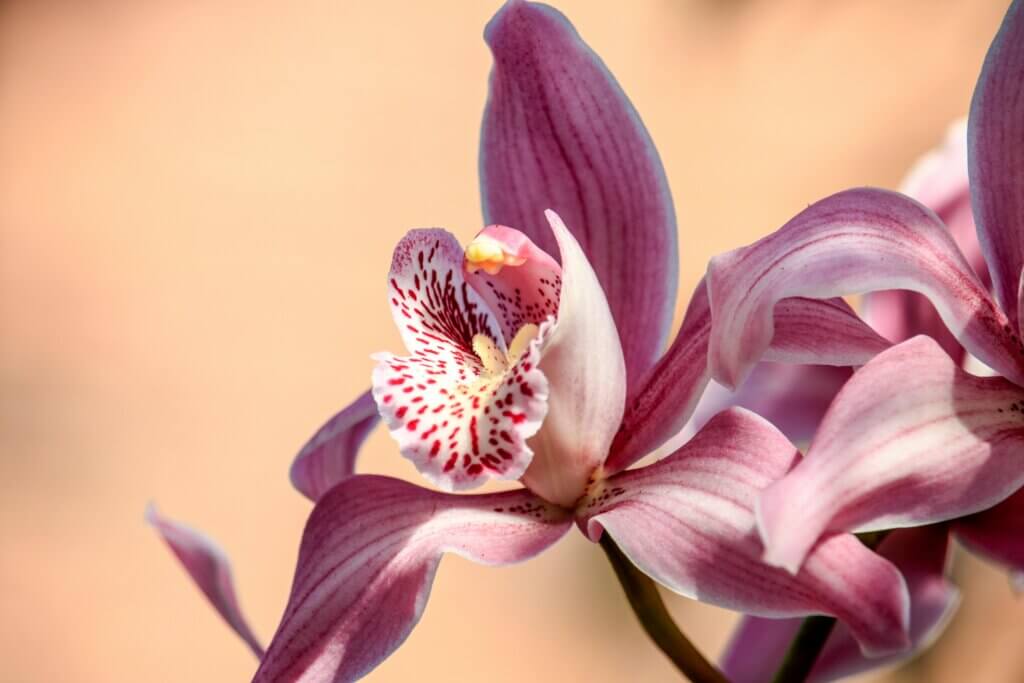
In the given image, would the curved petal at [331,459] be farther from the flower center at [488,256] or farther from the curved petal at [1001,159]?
the curved petal at [1001,159]

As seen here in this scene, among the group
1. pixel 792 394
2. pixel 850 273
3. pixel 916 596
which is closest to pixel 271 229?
pixel 792 394

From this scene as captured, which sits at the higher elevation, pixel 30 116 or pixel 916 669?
pixel 30 116

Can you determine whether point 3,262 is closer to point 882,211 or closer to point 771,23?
point 771,23

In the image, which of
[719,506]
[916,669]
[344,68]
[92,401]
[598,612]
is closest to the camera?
[719,506]

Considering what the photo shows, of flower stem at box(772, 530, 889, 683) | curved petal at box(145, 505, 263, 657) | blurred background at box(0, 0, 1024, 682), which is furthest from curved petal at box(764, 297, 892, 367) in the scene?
blurred background at box(0, 0, 1024, 682)

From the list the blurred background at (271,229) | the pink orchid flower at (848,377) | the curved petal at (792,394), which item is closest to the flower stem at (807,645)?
the pink orchid flower at (848,377)

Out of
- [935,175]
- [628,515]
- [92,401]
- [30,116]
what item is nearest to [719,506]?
[628,515]

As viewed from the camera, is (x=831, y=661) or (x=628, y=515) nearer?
(x=628, y=515)
